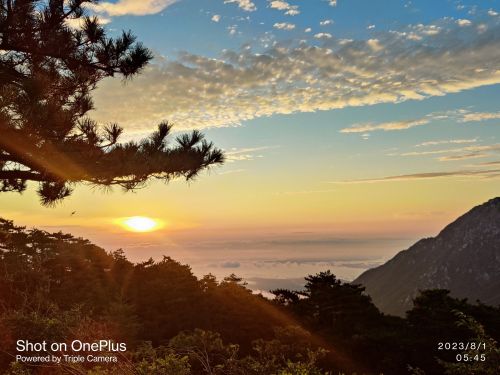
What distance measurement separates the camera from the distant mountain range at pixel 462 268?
→ 161375mm

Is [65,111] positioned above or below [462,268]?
above

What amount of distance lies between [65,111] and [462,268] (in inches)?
7385

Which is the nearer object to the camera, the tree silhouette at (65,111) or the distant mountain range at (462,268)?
the tree silhouette at (65,111)

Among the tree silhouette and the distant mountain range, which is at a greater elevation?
the tree silhouette

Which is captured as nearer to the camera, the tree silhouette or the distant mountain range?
the tree silhouette

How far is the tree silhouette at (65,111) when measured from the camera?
32.0ft

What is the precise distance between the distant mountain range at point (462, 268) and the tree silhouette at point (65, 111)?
6041 inches

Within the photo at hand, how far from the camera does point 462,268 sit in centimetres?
17375

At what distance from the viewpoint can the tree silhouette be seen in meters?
9.74

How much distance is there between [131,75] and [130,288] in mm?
8157

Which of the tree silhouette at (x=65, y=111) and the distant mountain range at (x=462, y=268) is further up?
the tree silhouette at (x=65, y=111)

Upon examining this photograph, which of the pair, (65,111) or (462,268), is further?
(462,268)

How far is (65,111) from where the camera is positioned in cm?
1047

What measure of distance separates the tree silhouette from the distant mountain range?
503ft
